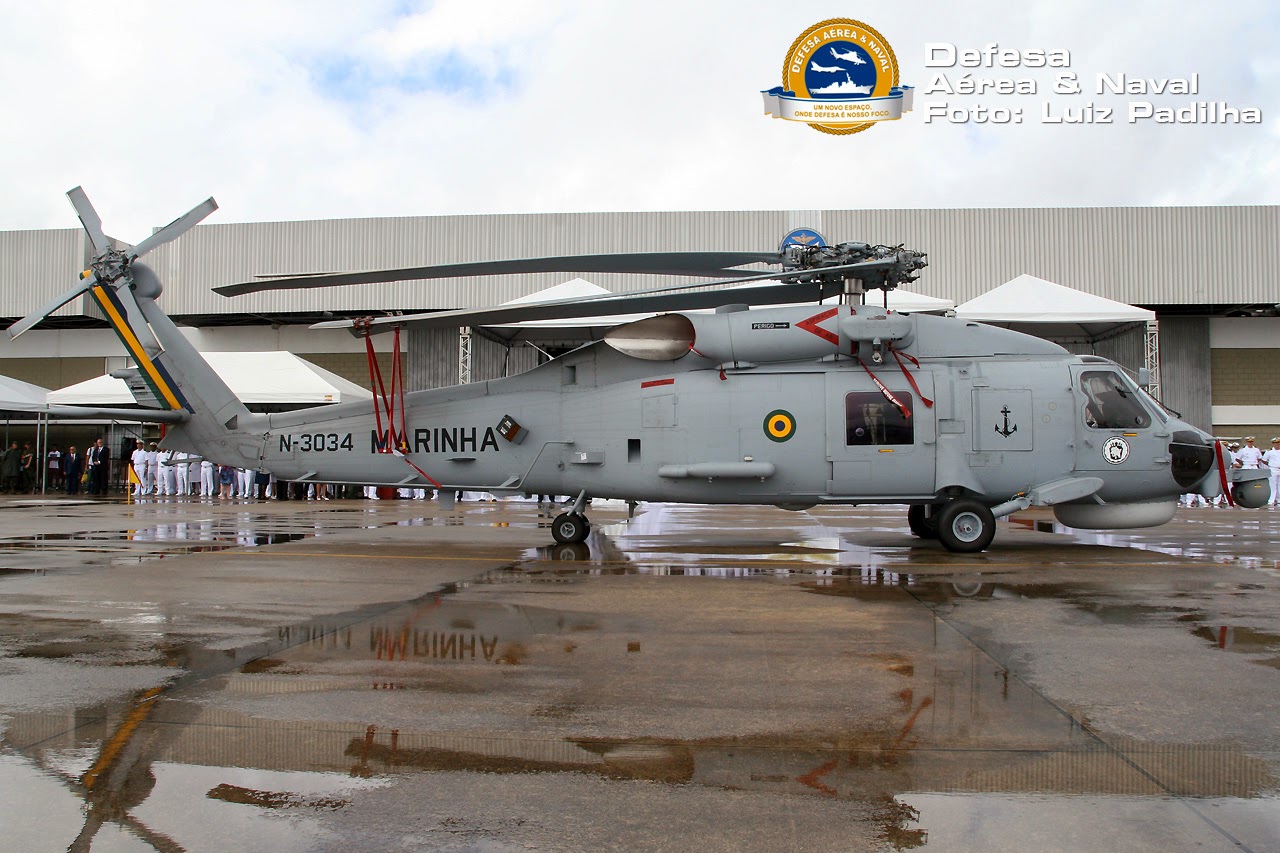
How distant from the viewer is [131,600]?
24.1ft

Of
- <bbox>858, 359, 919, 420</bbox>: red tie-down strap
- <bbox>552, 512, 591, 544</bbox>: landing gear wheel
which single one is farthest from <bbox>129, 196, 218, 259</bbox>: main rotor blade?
<bbox>858, 359, 919, 420</bbox>: red tie-down strap

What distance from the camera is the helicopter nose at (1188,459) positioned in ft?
35.5

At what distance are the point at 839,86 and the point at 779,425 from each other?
59.5ft

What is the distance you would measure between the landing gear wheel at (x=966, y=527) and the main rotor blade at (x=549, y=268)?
3622 millimetres

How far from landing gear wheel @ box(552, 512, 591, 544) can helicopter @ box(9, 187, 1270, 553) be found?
0.09 ft

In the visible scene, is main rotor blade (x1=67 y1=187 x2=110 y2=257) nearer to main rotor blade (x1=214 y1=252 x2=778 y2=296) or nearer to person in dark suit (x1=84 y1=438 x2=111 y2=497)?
main rotor blade (x1=214 y1=252 x2=778 y2=296)

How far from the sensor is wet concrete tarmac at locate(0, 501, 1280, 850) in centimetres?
300

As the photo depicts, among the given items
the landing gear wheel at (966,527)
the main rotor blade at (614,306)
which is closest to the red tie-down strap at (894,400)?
the landing gear wheel at (966,527)

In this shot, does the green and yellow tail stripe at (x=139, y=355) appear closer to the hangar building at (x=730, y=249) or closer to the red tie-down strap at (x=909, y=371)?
the red tie-down strap at (x=909, y=371)

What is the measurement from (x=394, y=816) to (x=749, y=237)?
30947 millimetres

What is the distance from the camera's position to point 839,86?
2564cm

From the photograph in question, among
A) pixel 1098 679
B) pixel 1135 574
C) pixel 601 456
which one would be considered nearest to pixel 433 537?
pixel 601 456

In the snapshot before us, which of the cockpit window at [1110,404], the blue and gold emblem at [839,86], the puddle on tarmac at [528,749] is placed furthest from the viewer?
the blue and gold emblem at [839,86]

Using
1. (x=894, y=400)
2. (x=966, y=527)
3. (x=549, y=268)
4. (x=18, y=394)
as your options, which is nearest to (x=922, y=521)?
(x=966, y=527)
